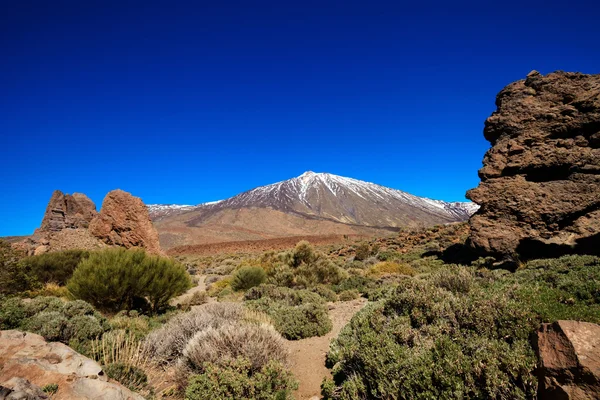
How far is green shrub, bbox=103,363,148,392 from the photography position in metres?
3.56

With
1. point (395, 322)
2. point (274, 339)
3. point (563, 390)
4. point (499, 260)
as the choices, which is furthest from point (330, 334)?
point (499, 260)

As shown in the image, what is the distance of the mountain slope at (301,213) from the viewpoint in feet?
195

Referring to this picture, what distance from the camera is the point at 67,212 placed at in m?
28.0

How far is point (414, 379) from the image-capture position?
2787mm

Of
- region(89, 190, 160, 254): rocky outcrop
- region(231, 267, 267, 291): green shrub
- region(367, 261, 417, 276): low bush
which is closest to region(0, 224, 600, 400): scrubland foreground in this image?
region(231, 267, 267, 291): green shrub

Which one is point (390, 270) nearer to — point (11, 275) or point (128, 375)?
point (128, 375)

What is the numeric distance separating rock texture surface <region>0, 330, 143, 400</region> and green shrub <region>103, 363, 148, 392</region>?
0.67 meters

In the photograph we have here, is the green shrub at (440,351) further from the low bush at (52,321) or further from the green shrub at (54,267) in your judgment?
the green shrub at (54,267)

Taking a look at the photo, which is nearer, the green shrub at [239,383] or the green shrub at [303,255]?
the green shrub at [239,383]

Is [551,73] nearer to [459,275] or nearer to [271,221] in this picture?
[459,275]

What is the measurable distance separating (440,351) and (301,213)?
107581 mm

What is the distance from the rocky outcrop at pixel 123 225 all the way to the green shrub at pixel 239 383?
1236 centimetres

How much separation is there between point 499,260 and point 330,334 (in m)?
7.47

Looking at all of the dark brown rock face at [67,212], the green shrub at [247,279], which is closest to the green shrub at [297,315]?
the green shrub at [247,279]
